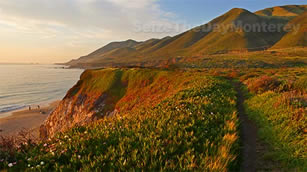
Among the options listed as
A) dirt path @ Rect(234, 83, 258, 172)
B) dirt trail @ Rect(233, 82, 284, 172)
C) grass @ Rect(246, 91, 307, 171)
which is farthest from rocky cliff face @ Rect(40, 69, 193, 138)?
dirt trail @ Rect(233, 82, 284, 172)

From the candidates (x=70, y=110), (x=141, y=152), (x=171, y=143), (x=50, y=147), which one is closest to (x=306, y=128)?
(x=171, y=143)

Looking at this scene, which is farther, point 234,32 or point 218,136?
point 234,32

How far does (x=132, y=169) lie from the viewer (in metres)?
2.94

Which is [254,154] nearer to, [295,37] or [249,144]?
[249,144]

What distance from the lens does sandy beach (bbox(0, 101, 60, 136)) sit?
33.1m

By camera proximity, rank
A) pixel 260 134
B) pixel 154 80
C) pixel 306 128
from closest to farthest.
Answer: pixel 306 128 < pixel 260 134 < pixel 154 80

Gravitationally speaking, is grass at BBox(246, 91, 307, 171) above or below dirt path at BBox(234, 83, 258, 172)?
above

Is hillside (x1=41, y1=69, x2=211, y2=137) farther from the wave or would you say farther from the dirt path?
the wave

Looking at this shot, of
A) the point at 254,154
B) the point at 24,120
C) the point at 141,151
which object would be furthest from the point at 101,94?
the point at 24,120

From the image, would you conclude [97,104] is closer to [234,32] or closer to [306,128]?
[306,128]

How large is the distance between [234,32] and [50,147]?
232 meters

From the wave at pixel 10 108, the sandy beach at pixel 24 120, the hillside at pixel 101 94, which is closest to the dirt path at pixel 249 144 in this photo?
the hillside at pixel 101 94

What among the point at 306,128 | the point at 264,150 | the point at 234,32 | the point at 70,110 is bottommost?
the point at 70,110

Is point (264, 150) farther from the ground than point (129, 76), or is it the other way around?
point (129, 76)
